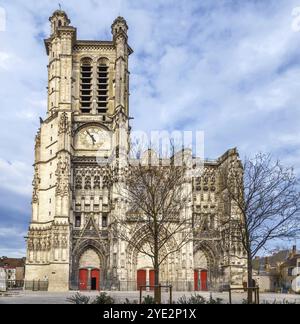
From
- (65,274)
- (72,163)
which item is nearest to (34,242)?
(65,274)

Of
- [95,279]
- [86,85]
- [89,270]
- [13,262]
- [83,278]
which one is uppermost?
[86,85]

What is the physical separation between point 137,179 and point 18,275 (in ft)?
244

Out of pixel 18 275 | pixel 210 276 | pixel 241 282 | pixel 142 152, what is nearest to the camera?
pixel 142 152

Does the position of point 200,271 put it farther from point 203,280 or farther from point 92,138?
point 92,138

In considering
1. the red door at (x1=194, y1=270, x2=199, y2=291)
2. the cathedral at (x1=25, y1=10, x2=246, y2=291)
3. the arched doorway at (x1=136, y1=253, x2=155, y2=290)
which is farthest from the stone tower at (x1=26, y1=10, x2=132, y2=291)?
the red door at (x1=194, y1=270, x2=199, y2=291)

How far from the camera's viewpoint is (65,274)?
178ft

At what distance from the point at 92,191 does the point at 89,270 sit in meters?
8.93

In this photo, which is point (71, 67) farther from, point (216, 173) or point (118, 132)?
point (216, 173)

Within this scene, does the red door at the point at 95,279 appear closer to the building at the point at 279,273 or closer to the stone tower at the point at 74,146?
the stone tower at the point at 74,146

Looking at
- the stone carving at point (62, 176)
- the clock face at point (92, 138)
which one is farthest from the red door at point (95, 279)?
the clock face at point (92, 138)

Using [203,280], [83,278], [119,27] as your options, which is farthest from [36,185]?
[119,27]

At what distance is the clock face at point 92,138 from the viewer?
62.3m

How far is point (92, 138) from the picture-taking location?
6250cm
